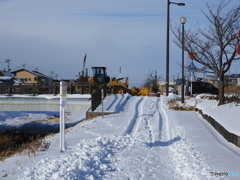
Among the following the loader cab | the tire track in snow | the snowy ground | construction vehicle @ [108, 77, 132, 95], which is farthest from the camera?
the loader cab

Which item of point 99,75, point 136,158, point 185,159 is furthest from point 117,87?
point 185,159

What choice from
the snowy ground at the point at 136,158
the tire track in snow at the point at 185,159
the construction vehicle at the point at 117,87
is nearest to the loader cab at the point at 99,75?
the construction vehicle at the point at 117,87

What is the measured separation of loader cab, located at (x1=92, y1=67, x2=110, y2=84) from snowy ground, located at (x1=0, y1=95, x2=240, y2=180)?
1039 inches

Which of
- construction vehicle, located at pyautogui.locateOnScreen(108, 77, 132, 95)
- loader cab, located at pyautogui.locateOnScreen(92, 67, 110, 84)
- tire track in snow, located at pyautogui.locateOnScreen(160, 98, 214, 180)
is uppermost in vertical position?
loader cab, located at pyautogui.locateOnScreen(92, 67, 110, 84)

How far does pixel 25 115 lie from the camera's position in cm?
3494

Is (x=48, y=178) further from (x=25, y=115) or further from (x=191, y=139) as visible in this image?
(x=25, y=115)

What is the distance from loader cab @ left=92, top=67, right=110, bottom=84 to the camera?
1476 inches

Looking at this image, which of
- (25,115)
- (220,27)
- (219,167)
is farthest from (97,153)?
(25,115)

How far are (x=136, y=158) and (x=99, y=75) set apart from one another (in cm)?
3085

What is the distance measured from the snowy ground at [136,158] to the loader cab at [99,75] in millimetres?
26385

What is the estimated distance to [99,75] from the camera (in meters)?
37.8

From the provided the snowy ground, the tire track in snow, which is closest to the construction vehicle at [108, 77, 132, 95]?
the snowy ground

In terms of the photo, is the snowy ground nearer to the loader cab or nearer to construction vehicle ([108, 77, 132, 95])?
construction vehicle ([108, 77, 132, 95])

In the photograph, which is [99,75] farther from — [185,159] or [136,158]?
[185,159]
